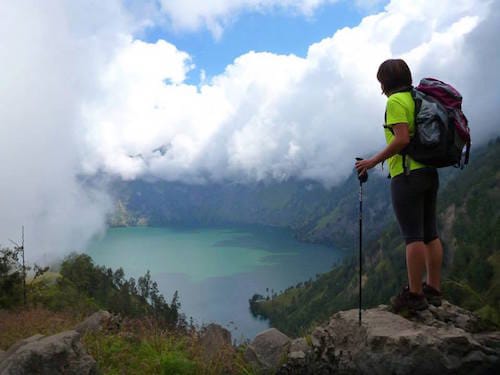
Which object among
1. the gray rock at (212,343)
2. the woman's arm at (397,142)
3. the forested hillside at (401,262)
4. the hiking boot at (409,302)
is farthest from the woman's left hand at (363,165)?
the forested hillside at (401,262)

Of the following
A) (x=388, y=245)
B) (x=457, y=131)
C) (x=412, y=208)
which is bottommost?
(x=388, y=245)

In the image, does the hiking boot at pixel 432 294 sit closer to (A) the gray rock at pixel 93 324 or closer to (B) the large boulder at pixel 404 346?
(B) the large boulder at pixel 404 346

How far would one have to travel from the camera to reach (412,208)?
220 inches

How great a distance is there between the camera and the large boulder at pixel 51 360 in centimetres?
507

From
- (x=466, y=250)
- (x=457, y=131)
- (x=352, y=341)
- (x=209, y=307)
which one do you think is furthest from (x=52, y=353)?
(x=209, y=307)

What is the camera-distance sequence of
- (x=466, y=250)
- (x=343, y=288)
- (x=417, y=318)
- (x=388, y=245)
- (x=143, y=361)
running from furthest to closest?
(x=388, y=245) < (x=343, y=288) < (x=466, y=250) < (x=143, y=361) < (x=417, y=318)

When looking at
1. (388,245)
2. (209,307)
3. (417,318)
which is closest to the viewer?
(417,318)

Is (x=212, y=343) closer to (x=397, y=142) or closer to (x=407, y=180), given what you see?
(x=407, y=180)

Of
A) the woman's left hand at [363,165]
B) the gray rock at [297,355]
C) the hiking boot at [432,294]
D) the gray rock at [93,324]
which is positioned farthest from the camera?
the gray rock at [93,324]

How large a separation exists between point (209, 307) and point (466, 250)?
3688 inches

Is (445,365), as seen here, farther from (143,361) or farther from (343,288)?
(343,288)

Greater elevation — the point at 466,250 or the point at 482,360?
the point at 482,360

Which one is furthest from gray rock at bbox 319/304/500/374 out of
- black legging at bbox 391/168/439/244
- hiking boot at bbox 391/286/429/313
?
black legging at bbox 391/168/439/244

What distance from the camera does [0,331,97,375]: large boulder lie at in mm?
5074
